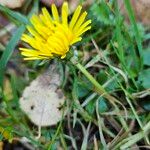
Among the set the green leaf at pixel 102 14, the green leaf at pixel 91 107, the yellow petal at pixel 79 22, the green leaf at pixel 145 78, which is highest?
the yellow petal at pixel 79 22

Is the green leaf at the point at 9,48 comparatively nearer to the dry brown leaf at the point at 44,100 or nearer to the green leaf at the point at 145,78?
the dry brown leaf at the point at 44,100

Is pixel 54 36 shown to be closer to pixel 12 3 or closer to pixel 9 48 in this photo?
pixel 9 48

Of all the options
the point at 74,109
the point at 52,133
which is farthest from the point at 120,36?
the point at 52,133

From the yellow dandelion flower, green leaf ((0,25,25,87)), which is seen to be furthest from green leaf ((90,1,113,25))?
green leaf ((0,25,25,87))

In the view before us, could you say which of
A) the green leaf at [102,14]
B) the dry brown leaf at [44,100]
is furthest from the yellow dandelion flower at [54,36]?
the dry brown leaf at [44,100]

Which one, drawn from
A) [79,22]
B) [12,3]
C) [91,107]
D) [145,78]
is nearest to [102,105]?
[91,107]

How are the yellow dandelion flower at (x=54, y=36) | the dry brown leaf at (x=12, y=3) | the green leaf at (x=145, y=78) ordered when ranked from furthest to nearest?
the dry brown leaf at (x=12, y=3) → the green leaf at (x=145, y=78) → the yellow dandelion flower at (x=54, y=36)
